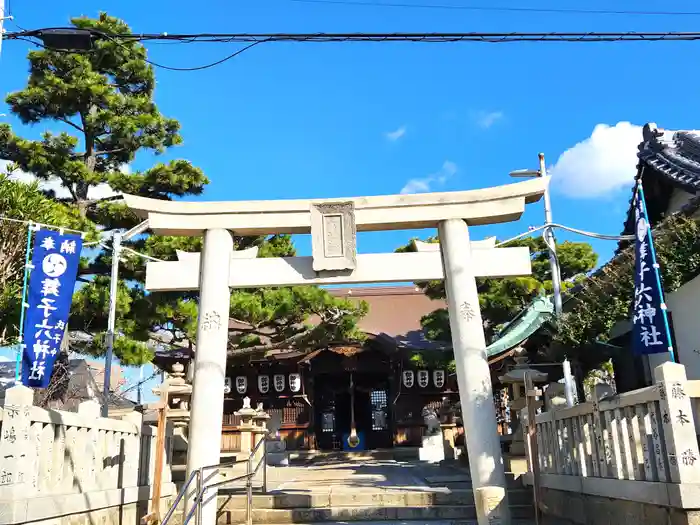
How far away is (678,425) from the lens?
5.55m

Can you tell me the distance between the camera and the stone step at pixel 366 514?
926 cm

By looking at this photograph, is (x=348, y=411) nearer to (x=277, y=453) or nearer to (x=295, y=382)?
(x=295, y=382)

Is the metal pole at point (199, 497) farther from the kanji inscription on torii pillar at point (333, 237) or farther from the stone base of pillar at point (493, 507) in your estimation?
the stone base of pillar at point (493, 507)

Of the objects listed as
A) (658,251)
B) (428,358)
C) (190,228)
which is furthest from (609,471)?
(428,358)

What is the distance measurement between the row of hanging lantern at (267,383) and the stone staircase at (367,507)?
14.8m

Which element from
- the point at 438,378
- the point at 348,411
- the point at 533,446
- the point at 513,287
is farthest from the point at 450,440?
the point at 533,446

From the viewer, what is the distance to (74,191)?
15891mm

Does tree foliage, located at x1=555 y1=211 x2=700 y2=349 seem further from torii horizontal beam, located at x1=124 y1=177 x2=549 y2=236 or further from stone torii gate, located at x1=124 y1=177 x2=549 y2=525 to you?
torii horizontal beam, located at x1=124 y1=177 x2=549 y2=236

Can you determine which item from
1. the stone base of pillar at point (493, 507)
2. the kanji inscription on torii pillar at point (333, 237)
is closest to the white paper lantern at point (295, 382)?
the kanji inscription on torii pillar at point (333, 237)

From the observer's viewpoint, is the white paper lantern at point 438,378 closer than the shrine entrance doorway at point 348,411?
Yes

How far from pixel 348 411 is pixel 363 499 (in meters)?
17.2

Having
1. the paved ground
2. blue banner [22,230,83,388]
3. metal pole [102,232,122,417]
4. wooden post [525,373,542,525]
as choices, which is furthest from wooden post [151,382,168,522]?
wooden post [525,373,542,525]

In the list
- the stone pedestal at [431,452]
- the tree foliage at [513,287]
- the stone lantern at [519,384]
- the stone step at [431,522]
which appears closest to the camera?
the stone step at [431,522]

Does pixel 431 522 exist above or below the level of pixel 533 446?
below
